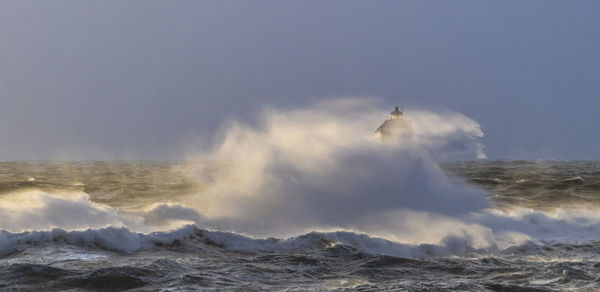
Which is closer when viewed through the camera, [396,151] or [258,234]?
[258,234]

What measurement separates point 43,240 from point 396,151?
502 inches

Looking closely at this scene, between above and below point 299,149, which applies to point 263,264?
below

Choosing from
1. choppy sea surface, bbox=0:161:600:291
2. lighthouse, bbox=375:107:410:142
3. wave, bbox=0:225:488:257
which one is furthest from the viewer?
lighthouse, bbox=375:107:410:142

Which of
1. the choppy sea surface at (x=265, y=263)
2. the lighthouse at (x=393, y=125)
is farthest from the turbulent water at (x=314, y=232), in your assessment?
the lighthouse at (x=393, y=125)

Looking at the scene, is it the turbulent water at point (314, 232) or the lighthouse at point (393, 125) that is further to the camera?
the lighthouse at point (393, 125)

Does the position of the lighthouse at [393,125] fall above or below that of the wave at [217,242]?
above

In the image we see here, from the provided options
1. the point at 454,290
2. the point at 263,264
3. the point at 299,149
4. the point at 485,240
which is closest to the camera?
the point at 454,290

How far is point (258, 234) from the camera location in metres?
15.0

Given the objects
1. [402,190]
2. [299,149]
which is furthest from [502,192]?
[299,149]

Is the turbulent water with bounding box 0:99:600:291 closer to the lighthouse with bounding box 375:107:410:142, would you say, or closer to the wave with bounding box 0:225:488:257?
the wave with bounding box 0:225:488:257

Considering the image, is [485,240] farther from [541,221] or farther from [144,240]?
[144,240]

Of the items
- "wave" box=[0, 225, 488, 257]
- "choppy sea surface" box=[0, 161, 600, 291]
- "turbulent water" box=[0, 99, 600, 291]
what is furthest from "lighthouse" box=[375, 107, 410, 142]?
"wave" box=[0, 225, 488, 257]

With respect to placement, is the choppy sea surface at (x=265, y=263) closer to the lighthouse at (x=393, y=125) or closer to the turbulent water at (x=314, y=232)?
the turbulent water at (x=314, y=232)

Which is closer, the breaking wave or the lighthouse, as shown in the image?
the breaking wave
